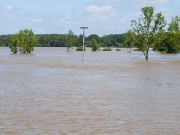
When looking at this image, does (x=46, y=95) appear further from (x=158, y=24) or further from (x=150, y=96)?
(x=158, y=24)

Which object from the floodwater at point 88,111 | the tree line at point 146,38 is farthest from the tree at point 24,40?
the floodwater at point 88,111

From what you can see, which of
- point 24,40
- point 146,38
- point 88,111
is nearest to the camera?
point 88,111

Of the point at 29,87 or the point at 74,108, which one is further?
the point at 29,87

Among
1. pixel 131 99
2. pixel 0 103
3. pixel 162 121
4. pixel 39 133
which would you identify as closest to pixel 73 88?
pixel 131 99

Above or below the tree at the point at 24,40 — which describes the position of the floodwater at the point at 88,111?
below

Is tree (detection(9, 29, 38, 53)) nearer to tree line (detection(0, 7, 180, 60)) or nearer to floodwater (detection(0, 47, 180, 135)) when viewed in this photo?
tree line (detection(0, 7, 180, 60))

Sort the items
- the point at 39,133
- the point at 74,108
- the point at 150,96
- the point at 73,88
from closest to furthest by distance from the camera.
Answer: the point at 39,133
the point at 74,108
the point at 150,96
the point at 73,88

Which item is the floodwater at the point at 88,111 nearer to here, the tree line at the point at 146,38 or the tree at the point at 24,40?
the tree line at the point at 146,38

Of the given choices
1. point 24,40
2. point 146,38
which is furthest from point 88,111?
point 24,40

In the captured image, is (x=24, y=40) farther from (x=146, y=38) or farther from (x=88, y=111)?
(x=88, y=111)

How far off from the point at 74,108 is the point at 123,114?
5.58 ft

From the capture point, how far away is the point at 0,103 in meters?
12.1

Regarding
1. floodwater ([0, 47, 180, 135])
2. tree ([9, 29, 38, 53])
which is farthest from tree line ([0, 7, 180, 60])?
floodwater ([0, 47, 180, 135])

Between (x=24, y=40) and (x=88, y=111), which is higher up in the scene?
(x=24, y=40)
